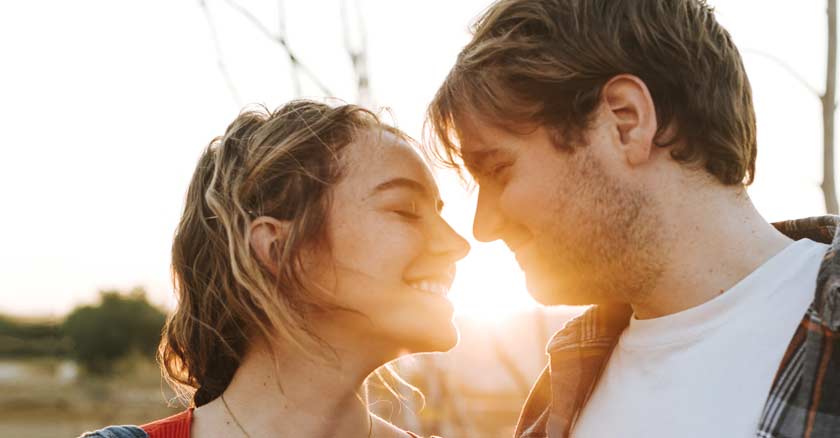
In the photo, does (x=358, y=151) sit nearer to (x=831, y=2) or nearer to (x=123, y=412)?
(x=831, y=2)

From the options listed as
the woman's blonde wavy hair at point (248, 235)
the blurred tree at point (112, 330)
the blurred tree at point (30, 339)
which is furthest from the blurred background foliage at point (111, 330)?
the woman's blonde wavy hair at point (248, 235)

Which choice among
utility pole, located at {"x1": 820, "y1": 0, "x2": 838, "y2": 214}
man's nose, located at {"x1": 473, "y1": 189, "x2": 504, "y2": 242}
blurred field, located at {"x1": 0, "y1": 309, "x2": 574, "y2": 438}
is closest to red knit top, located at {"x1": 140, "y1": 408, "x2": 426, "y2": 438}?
man's nose, located at {"x1": 473, "y1": 189, "x2": 504, "y2": 242}

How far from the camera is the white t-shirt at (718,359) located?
5.77 feet

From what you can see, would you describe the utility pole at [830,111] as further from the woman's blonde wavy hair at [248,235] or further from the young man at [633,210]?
the woman's blonde wavy hair at [248,235]

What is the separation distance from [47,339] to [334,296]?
1729cm

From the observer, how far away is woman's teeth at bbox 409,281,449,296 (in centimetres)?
226

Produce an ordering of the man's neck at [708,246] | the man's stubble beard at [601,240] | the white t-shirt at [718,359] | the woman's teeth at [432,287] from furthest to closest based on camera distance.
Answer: the woman's teeth at [432,287]
the man's stubble beard at [601,240]
the man's neck at [708,246]
the white t-shirt at [718,359]

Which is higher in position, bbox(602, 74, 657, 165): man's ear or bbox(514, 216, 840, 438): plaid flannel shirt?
bbox(602, 74, 657, 165): man's ear

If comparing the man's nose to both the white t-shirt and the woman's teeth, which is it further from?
the white t-shirt

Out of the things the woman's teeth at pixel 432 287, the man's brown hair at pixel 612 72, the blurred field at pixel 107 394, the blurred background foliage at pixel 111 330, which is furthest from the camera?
the blurred background foliage at pixel 111 330

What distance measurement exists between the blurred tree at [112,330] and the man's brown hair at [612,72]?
115 ft

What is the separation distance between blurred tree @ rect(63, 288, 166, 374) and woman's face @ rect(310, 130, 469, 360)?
115 feet

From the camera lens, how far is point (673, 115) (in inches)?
85.0

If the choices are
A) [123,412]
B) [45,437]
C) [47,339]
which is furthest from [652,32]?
[123,412]
